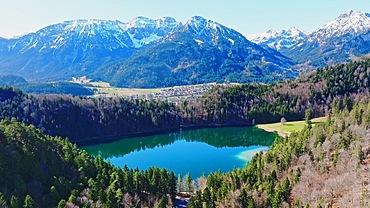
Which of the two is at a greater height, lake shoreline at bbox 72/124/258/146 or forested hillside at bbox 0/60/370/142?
forested hillside at bbox 0/60/370/142

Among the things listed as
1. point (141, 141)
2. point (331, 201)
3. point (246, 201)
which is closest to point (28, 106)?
point (141, 141)

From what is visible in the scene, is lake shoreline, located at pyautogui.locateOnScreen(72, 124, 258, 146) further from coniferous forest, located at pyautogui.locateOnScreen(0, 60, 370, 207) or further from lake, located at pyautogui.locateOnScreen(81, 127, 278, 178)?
coniferous forest, located at pyautogui.locateOnScreen(0, 60, 370, 207)

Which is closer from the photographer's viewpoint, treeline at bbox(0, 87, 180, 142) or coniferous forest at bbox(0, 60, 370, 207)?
coniferous forest at bbox(0, 60, 370, 207)

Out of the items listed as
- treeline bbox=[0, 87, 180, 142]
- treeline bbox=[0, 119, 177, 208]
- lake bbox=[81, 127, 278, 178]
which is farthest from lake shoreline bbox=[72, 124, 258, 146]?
treeline bbox=[0, 119, 177, 208]

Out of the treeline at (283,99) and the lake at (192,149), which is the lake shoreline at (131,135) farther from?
the lake at (192,149)

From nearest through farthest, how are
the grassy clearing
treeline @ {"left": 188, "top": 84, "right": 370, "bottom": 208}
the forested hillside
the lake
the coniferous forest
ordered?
treeline @ {"left": 188, "top": 84, "right": 370, "bottom": 208} → the coniferous forest → the lake → the grassy clearing → the forested hillside

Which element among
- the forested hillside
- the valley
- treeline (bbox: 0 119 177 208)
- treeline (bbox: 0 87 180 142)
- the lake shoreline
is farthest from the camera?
the forested hillside

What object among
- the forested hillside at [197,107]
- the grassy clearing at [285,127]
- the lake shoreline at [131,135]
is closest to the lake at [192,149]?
the grassy clearing at [285,127]

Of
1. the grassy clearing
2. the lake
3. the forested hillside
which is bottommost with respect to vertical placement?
the lake
